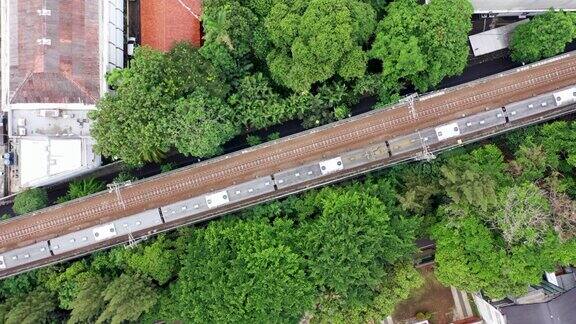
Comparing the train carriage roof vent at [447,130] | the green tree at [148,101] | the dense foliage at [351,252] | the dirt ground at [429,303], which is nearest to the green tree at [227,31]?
the green tree at [148,101]

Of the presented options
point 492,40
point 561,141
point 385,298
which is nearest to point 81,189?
point 385,298

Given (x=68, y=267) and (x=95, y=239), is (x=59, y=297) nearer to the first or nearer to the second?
(x=68, y=267)

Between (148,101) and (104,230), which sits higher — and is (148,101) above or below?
above

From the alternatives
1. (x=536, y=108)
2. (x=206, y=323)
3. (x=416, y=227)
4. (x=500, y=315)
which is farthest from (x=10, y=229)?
(x=536, y=108)

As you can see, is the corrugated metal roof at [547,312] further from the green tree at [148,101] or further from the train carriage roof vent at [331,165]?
the green tree at [148,101]

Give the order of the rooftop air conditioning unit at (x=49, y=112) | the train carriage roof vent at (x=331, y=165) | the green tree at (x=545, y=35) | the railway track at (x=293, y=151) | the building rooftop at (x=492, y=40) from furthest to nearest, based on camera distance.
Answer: the building rooftop at (x=492, y=40), the rooftop air conditioning unit at (x=49, y=112), the railway track at (x=293, y=151), the train carriage roof vent at (x=331, y=165), the green tree at (x=545, y=35)

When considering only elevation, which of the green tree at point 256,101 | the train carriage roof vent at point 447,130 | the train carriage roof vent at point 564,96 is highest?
the green tree at point 256,101

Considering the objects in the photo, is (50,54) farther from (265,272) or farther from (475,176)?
(475,176)
